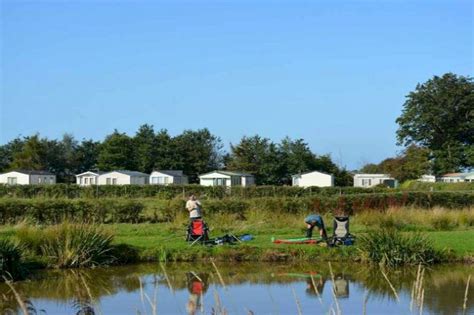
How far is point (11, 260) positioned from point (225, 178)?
53.6 m

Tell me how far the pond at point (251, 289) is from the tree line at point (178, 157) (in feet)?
193

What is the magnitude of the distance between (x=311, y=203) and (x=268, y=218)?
2744 mm

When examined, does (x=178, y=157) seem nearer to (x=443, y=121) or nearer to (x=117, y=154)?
(x=117, y=154)

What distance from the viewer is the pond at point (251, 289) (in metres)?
11.0

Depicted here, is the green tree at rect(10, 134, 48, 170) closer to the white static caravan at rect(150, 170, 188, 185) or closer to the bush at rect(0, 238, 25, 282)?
the white static caravan at rect(150, 170, 188, 185)

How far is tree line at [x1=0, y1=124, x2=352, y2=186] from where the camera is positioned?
7550 centimetres

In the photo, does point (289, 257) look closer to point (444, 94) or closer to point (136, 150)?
point (136, 150)

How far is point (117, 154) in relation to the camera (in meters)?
78.0

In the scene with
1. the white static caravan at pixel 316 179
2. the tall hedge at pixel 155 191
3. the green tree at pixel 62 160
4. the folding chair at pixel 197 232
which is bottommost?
the folding chair at pixel 197 232

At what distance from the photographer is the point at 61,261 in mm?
16359

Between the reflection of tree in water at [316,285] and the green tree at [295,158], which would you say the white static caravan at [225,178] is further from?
the reflection of tree in water at [316,285]

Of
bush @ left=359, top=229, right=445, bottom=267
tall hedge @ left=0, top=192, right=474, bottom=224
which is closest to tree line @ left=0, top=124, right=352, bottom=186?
tall hedge @ left=0, top=192, right=474, bottom=224

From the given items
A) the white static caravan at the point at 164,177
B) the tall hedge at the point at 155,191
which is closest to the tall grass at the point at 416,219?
the tall hedge at the point at 155,191

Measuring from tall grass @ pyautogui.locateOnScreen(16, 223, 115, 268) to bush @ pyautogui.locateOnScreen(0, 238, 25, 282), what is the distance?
1.52 m
